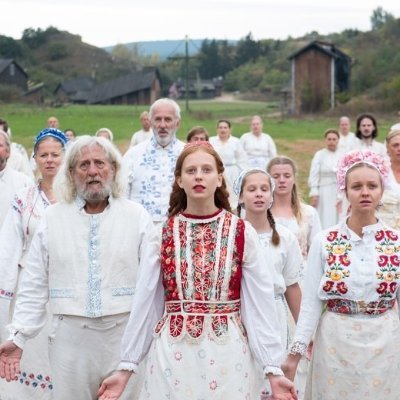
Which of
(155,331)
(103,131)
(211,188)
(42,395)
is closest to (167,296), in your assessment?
(155,331)

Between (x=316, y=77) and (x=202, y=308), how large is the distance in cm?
6651

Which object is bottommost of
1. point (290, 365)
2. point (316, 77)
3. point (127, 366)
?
point (290, 365)

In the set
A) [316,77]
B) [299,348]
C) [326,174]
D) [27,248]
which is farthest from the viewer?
[316,77]

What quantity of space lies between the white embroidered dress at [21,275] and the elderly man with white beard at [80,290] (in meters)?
0.65

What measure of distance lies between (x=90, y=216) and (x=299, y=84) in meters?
64.2

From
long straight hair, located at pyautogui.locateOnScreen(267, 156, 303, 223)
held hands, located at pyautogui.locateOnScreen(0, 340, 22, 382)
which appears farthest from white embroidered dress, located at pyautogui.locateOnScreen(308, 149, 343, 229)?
held hands, located at pyautogui.locateOnScreen(0, 340, 22, 382)

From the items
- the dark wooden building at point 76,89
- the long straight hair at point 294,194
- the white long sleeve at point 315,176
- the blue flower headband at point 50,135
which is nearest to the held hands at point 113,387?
the blue flower headband at point 50,135

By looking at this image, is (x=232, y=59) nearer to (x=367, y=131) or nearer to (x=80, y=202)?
(x=367, y=131)

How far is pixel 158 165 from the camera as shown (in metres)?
9.18

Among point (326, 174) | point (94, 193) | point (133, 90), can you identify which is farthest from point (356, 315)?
point (133, 90)

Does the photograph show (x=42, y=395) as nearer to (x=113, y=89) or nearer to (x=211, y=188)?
(x=211, y=188)

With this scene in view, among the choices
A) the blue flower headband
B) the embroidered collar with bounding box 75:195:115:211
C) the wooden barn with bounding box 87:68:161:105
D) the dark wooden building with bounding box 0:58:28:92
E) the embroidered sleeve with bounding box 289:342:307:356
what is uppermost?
the dark wooden building with bounding box 0:58:28:92

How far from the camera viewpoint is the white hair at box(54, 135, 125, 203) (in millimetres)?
5453

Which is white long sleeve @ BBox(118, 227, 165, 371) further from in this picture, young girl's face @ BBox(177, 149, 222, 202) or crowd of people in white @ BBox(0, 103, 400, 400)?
young girl's face @ BBox(177, 149, 222, 202)
